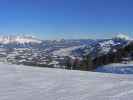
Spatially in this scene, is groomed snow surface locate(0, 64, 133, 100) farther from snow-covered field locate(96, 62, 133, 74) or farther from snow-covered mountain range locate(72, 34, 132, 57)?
snow-covered mountain range locate(72, 34, 132, 57)

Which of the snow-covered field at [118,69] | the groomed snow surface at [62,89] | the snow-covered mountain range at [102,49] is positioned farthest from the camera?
the snow-covered mountain range at [102,49]

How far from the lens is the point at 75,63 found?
44625 mm

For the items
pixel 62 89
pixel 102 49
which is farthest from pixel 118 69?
pixel 102 49

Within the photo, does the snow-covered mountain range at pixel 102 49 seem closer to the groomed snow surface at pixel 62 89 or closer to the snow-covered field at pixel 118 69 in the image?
the snow-covered field at pixel 118 69

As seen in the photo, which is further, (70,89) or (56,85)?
(56,85)

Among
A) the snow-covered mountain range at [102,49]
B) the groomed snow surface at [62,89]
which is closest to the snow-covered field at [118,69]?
the groomed snow surface at [62,89]

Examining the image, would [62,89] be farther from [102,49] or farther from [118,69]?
[102,49]

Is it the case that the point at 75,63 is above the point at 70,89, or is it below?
below

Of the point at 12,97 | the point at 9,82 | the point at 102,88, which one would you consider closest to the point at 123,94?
the point at 102,88

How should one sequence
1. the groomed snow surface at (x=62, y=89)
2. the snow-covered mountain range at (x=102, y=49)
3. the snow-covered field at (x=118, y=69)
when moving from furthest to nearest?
the snow-covered mountain range at (x=102, y=49)
the snow-covered field at (x=118, y=69)
the groomed snow surface at (x=62, y=89)

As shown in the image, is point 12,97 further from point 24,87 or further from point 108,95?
point 108,95

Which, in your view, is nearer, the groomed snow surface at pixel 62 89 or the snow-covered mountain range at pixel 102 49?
the groomed snow surface at pixel 62 89

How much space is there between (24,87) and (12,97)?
924mm

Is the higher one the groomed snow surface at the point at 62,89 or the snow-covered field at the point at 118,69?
the groomed snow surface at the point at 62,89
